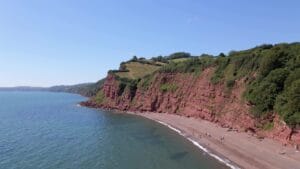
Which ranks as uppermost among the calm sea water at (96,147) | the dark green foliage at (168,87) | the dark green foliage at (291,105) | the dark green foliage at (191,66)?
the dark green foliage at (191,66)

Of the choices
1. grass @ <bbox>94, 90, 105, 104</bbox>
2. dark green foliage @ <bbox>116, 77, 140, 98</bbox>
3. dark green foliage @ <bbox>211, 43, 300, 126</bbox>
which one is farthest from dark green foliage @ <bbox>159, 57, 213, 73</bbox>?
grass @ <bbox>94, 90, 105, 104</bbox>

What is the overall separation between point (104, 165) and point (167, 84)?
2313 inches

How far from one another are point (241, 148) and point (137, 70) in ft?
279

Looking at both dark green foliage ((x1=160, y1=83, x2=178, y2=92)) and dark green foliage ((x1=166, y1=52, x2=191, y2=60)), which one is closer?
dark green foliage ((x1=160, y1=83, x2=178, y2=92))

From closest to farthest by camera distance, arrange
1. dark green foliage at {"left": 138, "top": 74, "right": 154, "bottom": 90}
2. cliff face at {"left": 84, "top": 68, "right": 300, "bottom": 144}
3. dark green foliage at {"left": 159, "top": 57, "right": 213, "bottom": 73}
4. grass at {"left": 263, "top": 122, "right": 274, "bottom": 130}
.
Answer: grass at {"left": 263, "top": 122, "right": 274, "bottom": 130} → cliff face at {"left": 84, "top": 68, "right": 300, "bottom": 144} → dark green foliage at {"left": 159, "top": 57, "right": 213, "bottom": 73} → dark green foliage at {"left": 138, "top": 74, "right": 154, "bottom": 90}

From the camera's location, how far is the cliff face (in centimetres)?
5569

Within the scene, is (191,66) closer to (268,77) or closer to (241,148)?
(268,77)

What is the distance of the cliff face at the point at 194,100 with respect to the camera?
55688 mm

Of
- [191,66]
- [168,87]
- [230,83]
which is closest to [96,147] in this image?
[230,83]

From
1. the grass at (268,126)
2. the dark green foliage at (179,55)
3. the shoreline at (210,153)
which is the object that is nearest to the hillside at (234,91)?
the grass at (268,126)

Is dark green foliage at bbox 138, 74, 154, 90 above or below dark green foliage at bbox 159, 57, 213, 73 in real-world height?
below

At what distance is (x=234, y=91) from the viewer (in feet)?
215

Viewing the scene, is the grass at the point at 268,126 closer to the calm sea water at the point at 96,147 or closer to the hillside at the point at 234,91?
the hillside at the point at 234,91

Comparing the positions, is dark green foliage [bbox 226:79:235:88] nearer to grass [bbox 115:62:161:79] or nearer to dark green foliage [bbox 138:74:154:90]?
dark green foliage [bbox 138:74:154:90]
